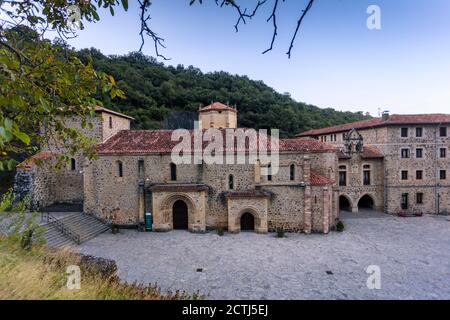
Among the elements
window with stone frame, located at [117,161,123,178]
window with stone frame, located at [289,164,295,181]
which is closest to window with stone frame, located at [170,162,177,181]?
window with stone frame, located at [117,161,123,178]

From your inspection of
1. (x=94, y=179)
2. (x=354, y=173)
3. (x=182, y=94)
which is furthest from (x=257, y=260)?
(x=182, y=94)

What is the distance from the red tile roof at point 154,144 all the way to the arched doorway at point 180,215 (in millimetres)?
4161

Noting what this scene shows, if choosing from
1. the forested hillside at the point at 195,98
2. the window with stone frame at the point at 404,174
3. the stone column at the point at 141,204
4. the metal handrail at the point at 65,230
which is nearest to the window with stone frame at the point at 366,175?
the window with stone frame at the point at 404,174

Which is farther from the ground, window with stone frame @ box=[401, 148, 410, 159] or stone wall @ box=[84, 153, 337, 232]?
window with stone frame @ box=[401, 148, 410, 159]

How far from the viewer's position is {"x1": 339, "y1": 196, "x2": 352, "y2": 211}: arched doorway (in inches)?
1041

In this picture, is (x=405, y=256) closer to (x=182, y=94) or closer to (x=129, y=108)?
(x=129, y=108)

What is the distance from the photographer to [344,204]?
28.0m

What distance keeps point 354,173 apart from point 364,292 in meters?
18.0

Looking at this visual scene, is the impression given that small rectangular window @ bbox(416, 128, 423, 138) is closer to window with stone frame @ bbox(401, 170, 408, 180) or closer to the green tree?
window with stone frame @ bbox(401, 170, 408, 180)

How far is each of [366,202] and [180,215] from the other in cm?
2092

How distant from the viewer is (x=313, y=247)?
1476cm

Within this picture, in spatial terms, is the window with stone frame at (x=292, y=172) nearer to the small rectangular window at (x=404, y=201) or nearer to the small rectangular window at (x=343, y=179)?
the small rectangular window at (x=343, y=179)

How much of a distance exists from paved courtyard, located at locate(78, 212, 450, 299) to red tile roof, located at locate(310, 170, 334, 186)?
361cm

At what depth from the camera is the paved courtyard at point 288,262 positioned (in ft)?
32.5
